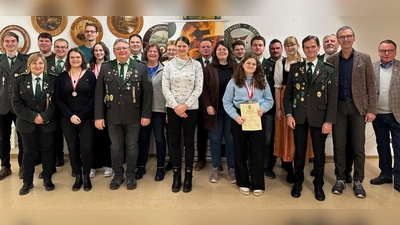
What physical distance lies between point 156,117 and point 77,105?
2.71ft

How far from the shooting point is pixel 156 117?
3.19m

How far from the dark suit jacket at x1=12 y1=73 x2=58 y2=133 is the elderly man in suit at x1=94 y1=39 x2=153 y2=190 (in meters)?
0.44

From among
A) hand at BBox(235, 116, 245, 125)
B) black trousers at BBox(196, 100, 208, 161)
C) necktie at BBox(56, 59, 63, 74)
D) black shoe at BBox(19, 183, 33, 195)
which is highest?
necktie at BBox(56, 59, 63, 74)

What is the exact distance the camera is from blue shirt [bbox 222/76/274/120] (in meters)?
2.71

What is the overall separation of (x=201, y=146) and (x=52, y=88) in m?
1.84

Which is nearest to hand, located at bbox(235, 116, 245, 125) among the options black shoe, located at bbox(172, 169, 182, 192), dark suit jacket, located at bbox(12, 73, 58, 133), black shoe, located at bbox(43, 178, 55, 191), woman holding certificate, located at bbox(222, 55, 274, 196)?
woman holding certificate, located at bbox(222, 55, 274, 196)

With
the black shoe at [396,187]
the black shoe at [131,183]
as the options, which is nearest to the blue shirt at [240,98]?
the black shoe at [131,183]

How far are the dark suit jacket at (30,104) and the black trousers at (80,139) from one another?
15 centimetres

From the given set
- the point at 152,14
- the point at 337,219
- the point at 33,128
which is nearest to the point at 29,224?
the point at 152,14

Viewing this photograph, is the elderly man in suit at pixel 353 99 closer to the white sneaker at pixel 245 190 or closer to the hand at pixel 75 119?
the white sneaker at pixel 245 190

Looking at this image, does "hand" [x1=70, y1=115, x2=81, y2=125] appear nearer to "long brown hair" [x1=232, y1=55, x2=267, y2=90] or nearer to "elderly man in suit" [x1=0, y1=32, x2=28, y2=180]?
"elderly man in suit" [x1=0, y1=32, x2=28, y2=180]

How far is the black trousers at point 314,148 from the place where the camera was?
2689mm

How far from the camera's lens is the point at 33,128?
9.03 feet

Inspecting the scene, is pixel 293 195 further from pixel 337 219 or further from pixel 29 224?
pixel 29 224
